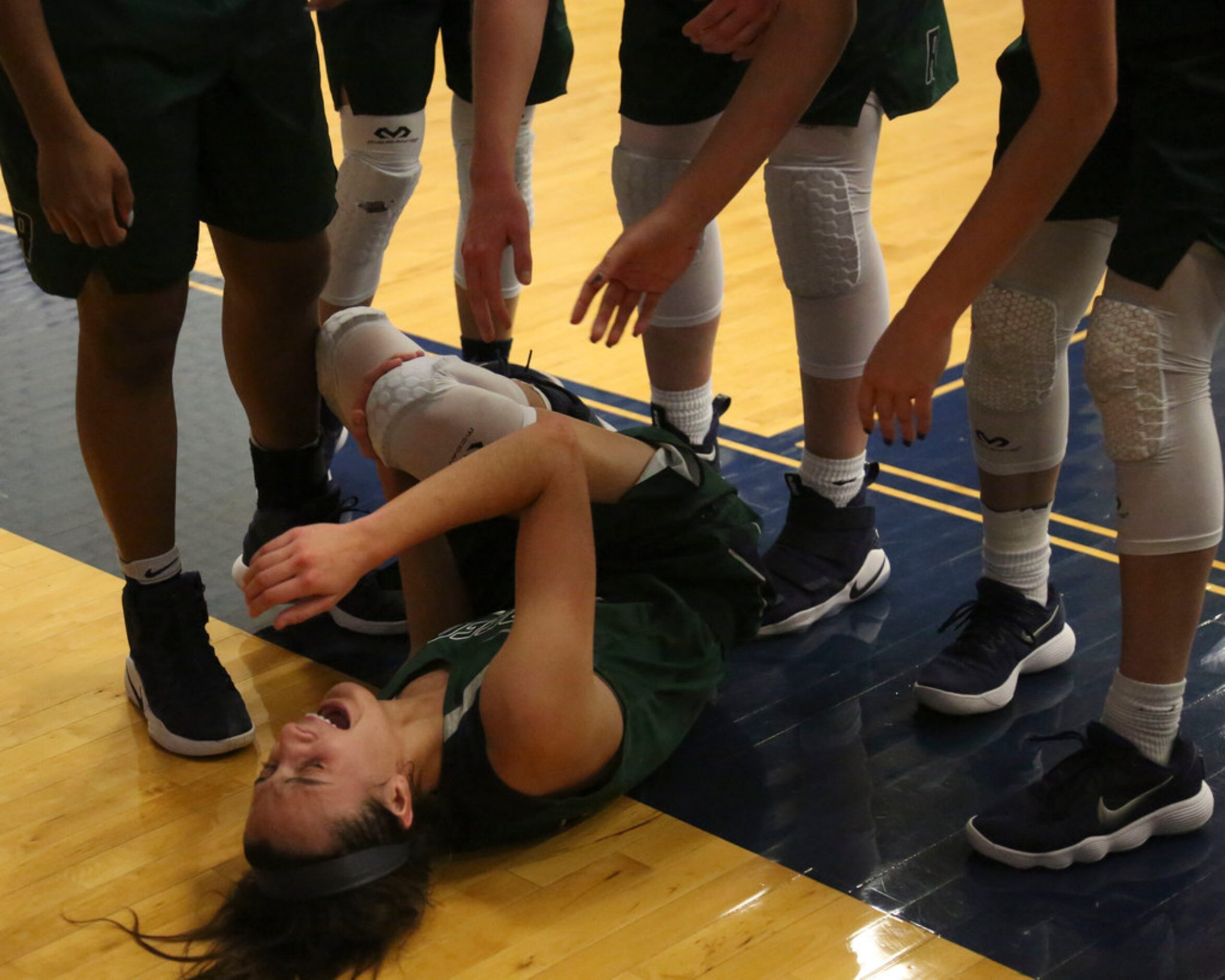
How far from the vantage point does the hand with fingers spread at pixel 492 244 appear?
1812 mm

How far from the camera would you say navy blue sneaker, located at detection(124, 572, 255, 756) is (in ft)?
6.31

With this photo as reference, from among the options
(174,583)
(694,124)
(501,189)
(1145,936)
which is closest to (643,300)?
(501,189)

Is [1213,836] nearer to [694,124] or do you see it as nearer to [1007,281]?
[1007,281]

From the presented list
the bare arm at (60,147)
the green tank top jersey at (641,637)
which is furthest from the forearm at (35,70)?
the green tank top jersey at (641,637)

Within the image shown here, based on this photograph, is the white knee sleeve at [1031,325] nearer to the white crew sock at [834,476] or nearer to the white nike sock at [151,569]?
the white crew sock at [834,476]

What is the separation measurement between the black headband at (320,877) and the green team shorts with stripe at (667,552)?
518 millimetres

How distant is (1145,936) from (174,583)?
3.95 ft

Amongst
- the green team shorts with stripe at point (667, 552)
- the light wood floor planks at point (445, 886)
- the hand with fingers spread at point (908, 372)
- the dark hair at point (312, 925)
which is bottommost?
the light wood floor planks at point (445, 886)

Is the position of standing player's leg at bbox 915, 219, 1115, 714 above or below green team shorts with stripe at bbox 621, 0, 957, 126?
below

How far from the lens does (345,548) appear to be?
146 cm

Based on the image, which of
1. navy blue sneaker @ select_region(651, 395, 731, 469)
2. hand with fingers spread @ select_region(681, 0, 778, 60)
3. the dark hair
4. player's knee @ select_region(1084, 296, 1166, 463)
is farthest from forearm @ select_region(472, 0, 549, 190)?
the dark hair

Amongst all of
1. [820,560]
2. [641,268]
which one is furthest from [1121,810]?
[641,268]

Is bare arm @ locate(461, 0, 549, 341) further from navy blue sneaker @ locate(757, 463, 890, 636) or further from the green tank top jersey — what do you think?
navy blue sneaker @ locate(757, 463, 890, 636)

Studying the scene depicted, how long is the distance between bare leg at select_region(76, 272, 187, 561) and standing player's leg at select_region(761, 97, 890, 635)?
31.7 inches
